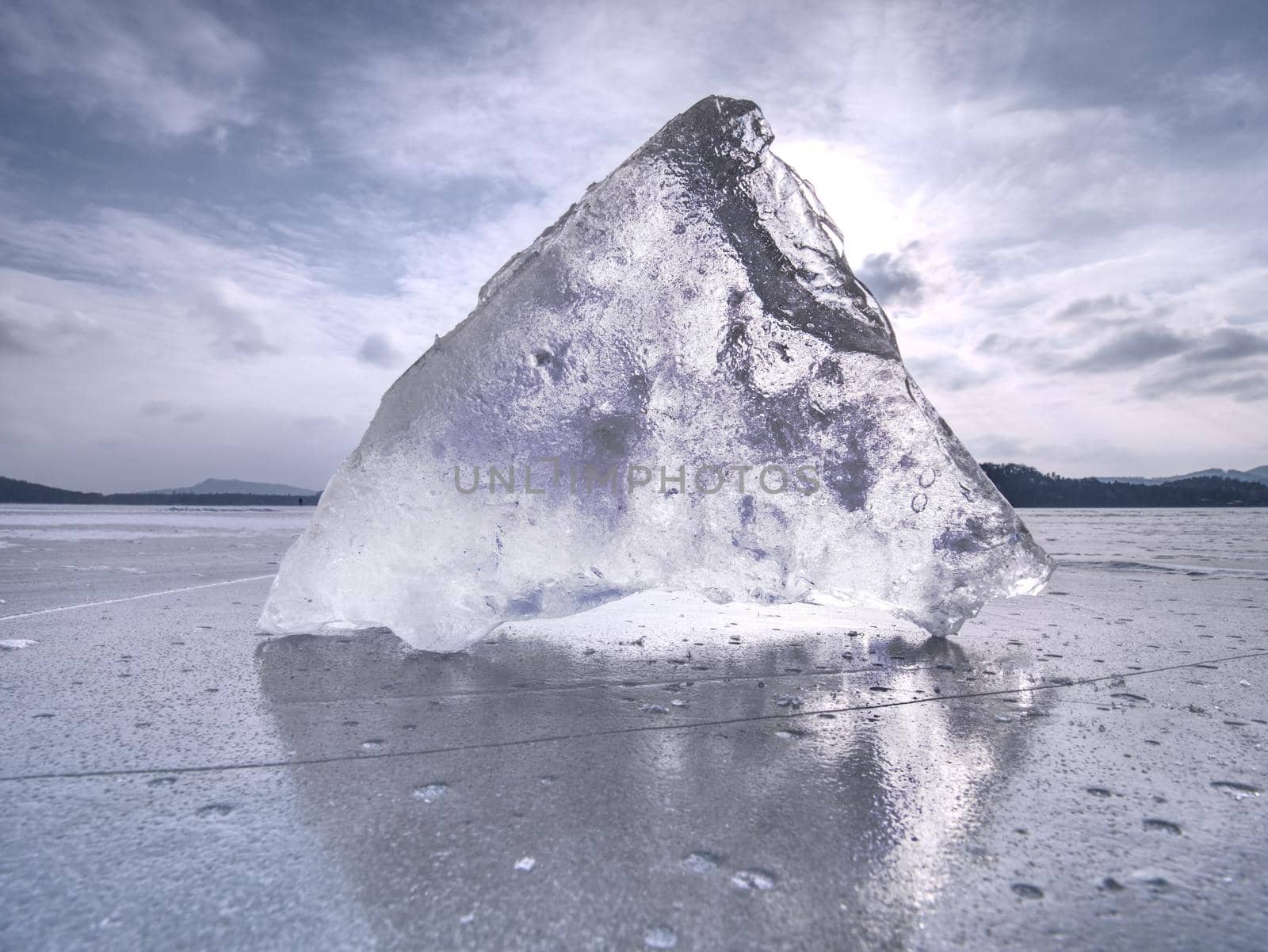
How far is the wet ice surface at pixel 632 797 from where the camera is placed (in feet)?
2.90

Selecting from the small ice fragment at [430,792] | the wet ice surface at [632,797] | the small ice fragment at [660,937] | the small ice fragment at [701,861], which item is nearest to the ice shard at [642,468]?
the wet ice surface at [632,797]

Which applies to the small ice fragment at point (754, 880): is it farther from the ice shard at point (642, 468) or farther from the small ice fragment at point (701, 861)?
the ice shard at point (642, 468)

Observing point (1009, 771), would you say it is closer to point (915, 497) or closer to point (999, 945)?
point (999, 945)

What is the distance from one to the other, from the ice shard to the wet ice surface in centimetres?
24

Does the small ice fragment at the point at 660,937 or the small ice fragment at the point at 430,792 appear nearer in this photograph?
the small ice fragment at the point at 660,937

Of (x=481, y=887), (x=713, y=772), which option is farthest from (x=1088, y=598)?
(x=481, y=887)

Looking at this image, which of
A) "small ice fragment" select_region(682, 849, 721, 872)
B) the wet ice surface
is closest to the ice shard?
the wet ice surface

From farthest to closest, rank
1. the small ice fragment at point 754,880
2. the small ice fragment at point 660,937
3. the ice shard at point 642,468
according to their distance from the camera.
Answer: the ice shard at point 642,468
the small ice fragment at point 754,880
the small ice fragment at point 660,937

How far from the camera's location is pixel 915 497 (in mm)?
2623

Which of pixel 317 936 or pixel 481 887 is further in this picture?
pixel 481 887

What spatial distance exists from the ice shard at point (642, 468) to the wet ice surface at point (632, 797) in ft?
0.78

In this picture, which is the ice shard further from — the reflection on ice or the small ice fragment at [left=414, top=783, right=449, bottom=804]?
the small ice fragment at [left=414, top=783, right=449, bottom=804]

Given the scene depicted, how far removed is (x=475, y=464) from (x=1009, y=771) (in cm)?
181

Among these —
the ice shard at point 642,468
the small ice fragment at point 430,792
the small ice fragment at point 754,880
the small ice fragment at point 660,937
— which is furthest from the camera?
the ice shard at point 642,468
